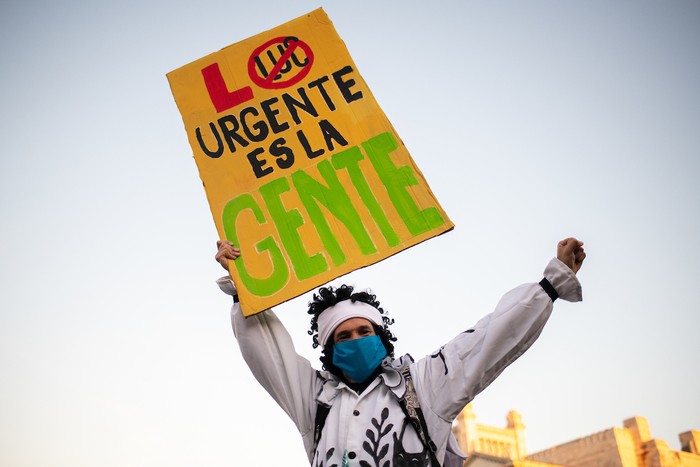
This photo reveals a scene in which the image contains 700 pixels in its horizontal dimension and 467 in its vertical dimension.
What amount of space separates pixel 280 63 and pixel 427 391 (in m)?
2.14

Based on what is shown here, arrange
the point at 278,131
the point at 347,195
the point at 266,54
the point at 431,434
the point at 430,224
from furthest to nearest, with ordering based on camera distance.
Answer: the point at 266,54 → the point at 278,131 → the point at 347,195 → the point at 430,224 → the point at 431,434

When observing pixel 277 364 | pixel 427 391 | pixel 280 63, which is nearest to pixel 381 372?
pixel 427 391

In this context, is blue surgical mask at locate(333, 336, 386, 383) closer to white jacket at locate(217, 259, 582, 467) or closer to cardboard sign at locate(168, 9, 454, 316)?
white jacket at locate(217, 259, 582, 467)

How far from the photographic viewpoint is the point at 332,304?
3.92 meters

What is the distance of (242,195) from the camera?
391cm

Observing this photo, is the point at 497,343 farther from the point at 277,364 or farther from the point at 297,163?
the point at 297,163

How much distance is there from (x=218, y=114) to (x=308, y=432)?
189 cm

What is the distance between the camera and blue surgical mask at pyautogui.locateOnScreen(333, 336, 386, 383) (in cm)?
359

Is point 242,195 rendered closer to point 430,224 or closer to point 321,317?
point 321,317

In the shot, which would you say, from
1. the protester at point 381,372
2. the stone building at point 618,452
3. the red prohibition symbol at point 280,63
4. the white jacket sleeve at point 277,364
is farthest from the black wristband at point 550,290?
the stone building at point 618,452

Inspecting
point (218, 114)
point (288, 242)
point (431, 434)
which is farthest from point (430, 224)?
point (218, 114)

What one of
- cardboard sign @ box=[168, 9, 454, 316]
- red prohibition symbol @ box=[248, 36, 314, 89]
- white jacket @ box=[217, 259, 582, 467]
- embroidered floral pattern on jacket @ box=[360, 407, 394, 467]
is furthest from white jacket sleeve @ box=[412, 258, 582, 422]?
red prohibition symbol @ box=[248, 36, 314, 89]

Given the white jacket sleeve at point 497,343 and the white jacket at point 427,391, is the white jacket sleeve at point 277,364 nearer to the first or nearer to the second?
the white jacket at point 427,391

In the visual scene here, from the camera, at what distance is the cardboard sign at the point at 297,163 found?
11.9 feet
